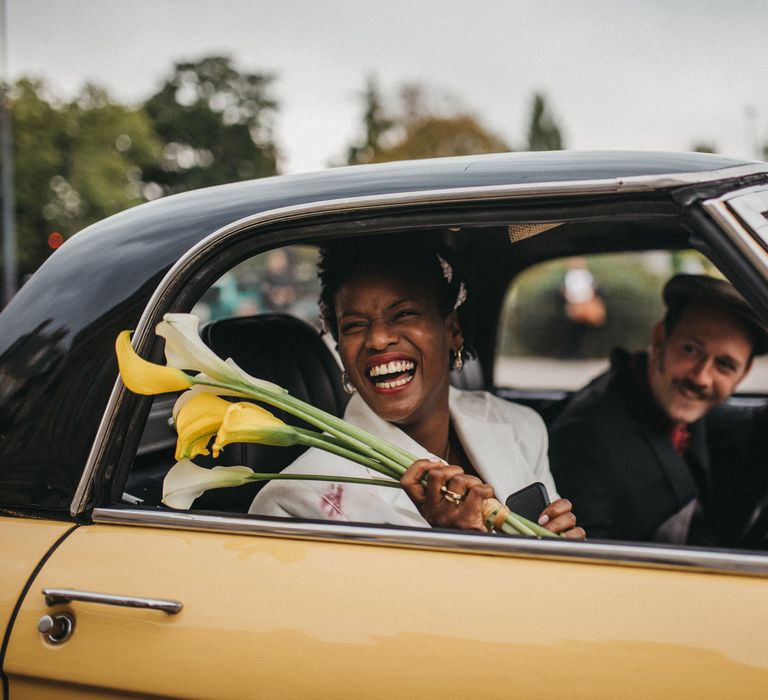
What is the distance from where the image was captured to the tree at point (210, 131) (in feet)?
174

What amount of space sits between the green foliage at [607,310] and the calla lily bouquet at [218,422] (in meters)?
14.2

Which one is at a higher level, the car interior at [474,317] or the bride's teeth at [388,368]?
the car interior at [474,317]

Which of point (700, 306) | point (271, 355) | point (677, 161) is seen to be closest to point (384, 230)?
point (677, 161)

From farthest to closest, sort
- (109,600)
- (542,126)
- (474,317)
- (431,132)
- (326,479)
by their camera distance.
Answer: (542,126) < (431,132) < (474,317) < (326,479) < (109,600)

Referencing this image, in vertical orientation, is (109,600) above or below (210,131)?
below

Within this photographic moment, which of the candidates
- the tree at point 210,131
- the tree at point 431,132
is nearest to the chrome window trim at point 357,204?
the tree at point 431,132

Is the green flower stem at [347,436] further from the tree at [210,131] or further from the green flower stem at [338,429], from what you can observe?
the tree at [210,131]

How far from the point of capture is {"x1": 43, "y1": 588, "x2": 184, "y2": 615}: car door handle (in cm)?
145

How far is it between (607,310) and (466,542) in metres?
15.1

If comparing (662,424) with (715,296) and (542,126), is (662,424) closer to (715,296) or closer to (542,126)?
(715,296)

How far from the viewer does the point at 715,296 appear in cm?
267

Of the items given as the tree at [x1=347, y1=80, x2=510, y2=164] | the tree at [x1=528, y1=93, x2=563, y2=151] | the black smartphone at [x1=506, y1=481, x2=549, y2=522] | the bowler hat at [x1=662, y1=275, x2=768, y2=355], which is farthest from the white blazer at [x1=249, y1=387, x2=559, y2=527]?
the tree at [x1=528, y1=93, x2=563, y2=151]

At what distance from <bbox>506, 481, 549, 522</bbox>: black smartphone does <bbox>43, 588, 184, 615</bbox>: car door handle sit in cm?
77

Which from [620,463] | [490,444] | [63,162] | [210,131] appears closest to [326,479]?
[490,444]
